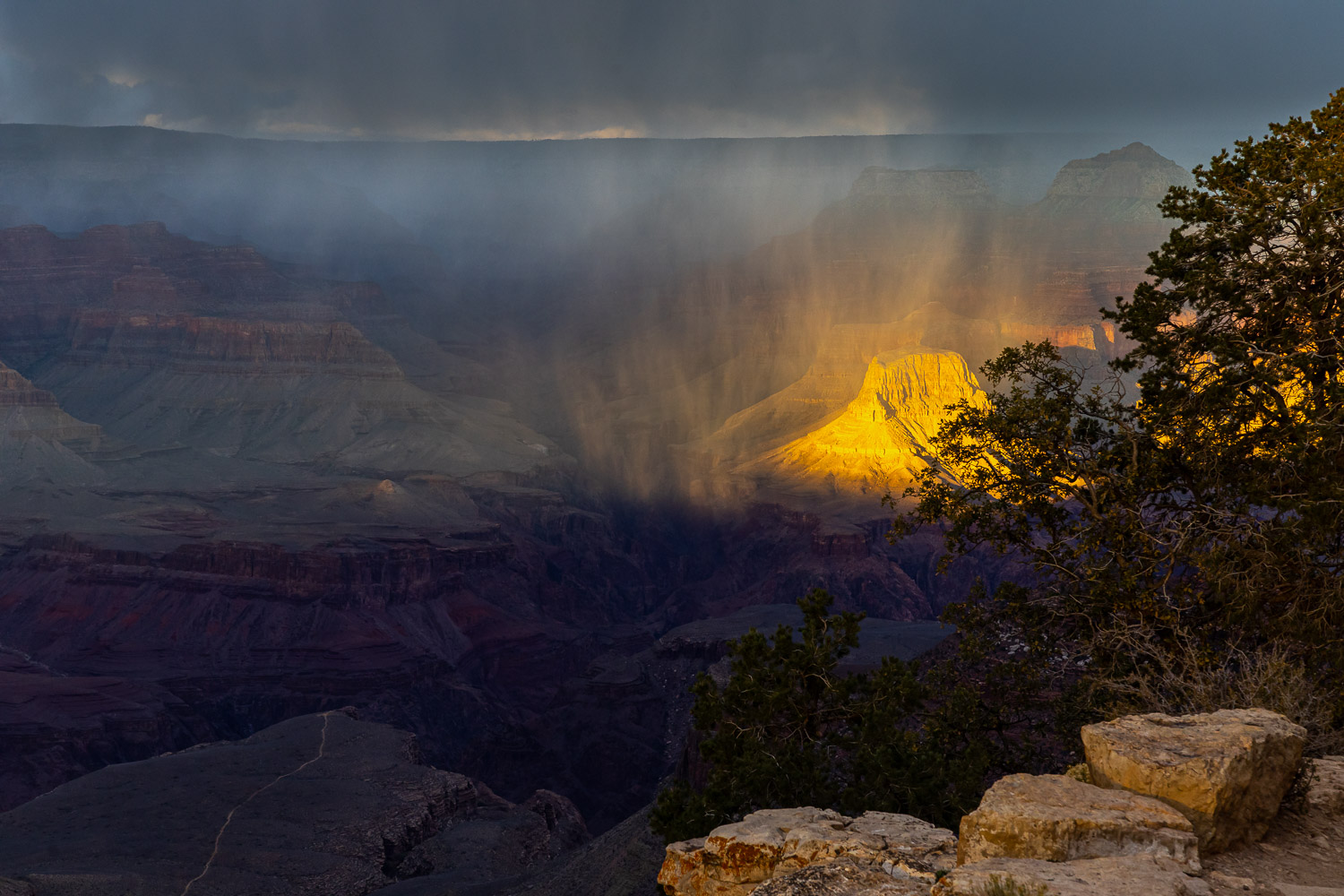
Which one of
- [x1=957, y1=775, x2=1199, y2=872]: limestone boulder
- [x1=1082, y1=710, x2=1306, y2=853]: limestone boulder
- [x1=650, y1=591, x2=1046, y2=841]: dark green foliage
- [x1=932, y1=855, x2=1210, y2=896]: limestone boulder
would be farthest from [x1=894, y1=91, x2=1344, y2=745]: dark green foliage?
[x1=932, y1=855, x2=1210, y2=896]: limestone boulder

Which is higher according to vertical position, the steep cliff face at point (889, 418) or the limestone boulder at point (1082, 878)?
the steep cliff face at point (889, 418)

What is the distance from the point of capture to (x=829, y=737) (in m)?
23.0

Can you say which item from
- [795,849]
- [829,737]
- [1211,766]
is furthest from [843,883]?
[829,737]

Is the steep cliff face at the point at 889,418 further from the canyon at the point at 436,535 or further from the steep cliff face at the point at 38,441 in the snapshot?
the steep cliff face at the point at 38,441

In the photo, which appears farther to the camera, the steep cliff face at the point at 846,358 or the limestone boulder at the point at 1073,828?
the steep cliff face at the point at 846,358

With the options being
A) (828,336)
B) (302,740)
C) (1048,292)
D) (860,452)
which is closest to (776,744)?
(302,740)

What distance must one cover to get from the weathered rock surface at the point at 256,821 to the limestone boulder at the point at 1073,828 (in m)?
39.4

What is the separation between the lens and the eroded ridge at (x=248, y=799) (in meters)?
46.2

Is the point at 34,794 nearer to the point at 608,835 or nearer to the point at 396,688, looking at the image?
the point at 396,688

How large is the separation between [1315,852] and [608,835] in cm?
3891

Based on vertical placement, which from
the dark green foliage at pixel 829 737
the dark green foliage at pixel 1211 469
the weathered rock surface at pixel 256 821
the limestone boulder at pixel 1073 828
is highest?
the dark green foliage at pixel 1211 469

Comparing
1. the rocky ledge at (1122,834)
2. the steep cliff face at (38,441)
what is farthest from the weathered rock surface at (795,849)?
the steep cliff face at (38,441)

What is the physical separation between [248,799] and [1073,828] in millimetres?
51360

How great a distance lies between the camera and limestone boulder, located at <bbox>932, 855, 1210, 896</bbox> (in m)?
11.2
